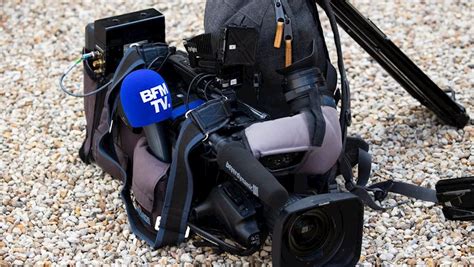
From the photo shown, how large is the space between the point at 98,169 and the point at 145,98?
2.90 feet

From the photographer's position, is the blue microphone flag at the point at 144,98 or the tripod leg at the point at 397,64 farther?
the tripod leg at the point at 397,64

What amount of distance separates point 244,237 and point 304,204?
32 cm

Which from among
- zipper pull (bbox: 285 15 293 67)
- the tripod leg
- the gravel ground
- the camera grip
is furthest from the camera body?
the tripod leg

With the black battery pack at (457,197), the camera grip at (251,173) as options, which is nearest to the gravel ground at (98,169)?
the black battery pack at (457,197)

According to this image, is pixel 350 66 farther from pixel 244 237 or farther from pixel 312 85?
pixel 244 237

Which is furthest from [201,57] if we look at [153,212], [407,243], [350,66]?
[350,66]

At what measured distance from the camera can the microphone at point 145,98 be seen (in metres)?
3.22

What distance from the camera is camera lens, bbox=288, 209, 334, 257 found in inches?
117

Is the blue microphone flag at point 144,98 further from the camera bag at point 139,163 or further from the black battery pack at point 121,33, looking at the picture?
the black battery pack at point 121,33

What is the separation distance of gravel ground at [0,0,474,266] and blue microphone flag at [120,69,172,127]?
567 mm

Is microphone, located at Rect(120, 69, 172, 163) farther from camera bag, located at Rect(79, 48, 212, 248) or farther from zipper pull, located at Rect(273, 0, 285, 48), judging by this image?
zipper pull, located at Rect(273, 0, 285, 48)

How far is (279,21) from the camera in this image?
317 cm

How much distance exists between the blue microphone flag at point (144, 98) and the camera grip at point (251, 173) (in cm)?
38

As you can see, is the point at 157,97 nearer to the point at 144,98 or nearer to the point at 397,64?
the point at 144,98
